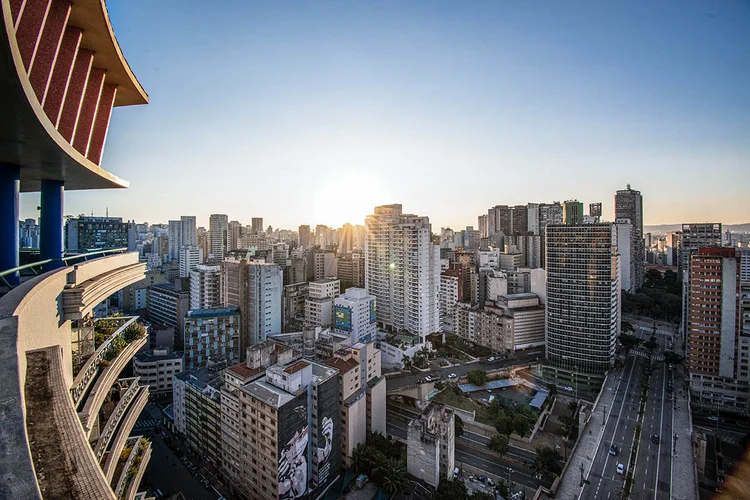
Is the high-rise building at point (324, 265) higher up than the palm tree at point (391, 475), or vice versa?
the high-rise building at point (324, 265)

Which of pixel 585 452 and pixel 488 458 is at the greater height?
pixel 585 452

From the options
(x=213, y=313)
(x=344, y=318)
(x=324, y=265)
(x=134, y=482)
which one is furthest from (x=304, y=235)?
(x=134, y=482)

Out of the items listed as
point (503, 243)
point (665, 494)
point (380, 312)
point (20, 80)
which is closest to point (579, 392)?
point (665, 494)

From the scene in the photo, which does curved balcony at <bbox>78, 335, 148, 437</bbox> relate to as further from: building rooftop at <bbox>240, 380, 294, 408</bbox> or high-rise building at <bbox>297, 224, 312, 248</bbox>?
high-rise building at <bbox>297, 224, 312, 248</bbox>

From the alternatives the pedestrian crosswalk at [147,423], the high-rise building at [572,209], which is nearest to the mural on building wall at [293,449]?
the pedestrian crosswalk at [147,423]

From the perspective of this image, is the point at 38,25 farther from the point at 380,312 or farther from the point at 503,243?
the point at 503,243

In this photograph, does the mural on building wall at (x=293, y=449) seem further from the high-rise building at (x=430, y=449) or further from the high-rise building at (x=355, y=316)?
the high-rise building at (x=355, y=316)

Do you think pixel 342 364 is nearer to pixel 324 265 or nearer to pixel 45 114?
pixel 45 114
